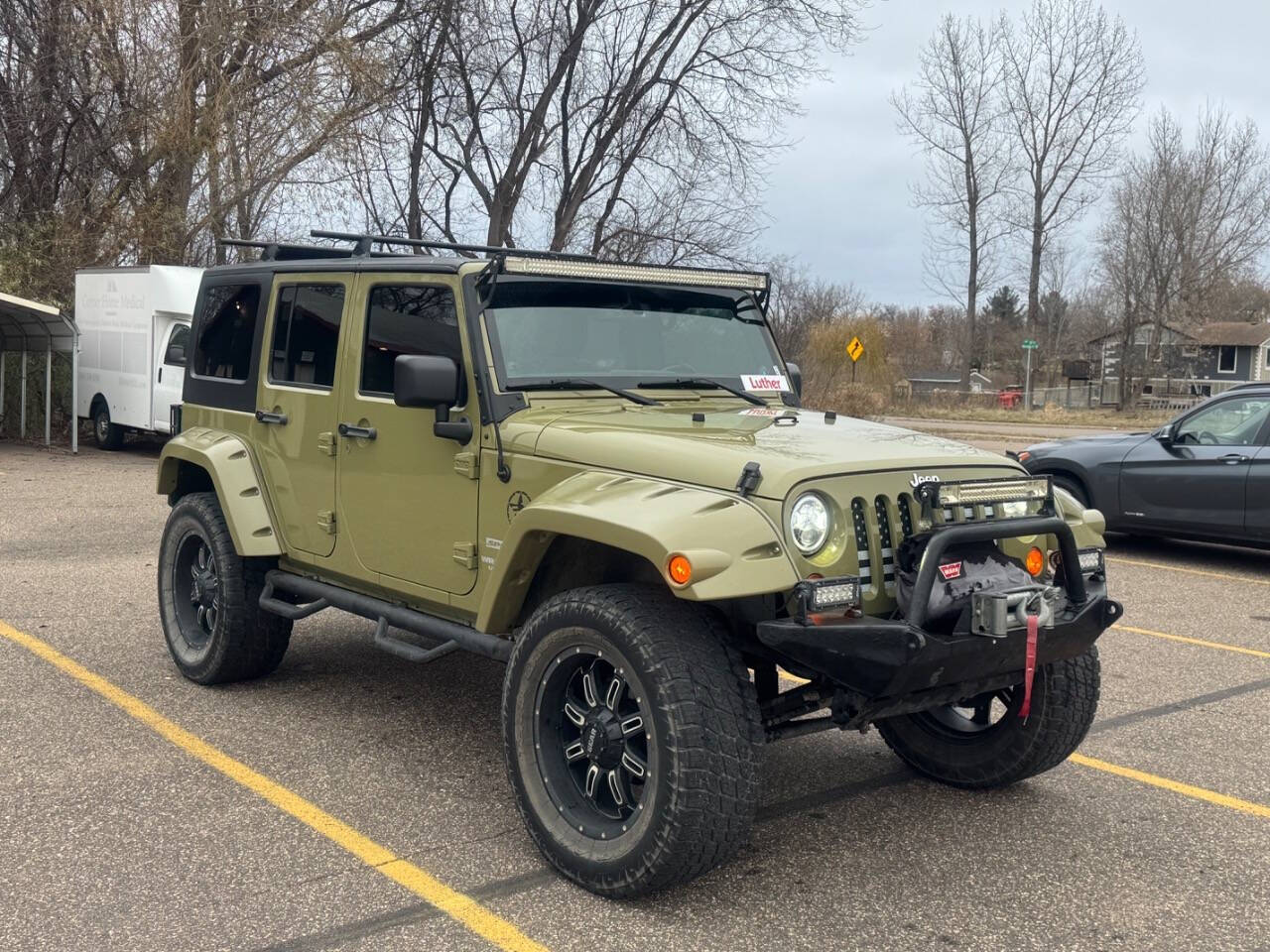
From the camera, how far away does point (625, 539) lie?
376 centimetres

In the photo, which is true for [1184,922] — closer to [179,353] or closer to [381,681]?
[381,681]

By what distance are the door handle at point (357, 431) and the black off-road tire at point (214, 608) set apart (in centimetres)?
101

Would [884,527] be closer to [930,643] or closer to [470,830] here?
[930,643]

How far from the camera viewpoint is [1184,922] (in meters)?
3.82

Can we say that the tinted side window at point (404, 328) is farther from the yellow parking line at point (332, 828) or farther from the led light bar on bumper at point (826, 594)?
the led light bar on bumper at point (826, 594)

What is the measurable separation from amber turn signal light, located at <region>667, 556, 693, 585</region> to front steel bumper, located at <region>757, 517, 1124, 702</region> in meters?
0.30

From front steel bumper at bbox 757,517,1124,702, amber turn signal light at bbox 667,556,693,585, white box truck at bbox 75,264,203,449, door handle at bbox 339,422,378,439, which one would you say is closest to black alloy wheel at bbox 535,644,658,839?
amber turn signal light at bbox 667,556,693,585

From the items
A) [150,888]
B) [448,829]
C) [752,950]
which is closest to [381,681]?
[448,829]

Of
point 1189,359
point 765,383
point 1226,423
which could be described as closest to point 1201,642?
point 1226,423

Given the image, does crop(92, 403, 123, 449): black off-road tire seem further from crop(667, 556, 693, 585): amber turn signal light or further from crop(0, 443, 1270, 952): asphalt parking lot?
crop(667, 556, 693, 585): amber turn signal light

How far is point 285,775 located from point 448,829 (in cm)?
87

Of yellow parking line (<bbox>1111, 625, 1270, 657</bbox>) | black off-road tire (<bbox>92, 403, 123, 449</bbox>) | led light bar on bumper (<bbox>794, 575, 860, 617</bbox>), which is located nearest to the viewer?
led light bar on bumper (<bbox>794, 575, 860, 617</bbox>)

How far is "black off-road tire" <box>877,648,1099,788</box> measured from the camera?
462 centimetres

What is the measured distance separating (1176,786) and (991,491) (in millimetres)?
1807
